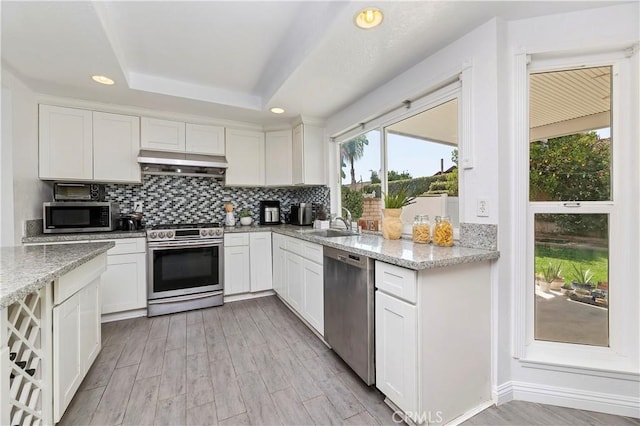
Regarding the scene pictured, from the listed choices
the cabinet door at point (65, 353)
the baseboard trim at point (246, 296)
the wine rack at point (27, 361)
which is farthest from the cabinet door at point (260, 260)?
the wine rack at point (27, 361)

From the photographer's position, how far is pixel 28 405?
114 centimetres

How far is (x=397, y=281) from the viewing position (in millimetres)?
1412

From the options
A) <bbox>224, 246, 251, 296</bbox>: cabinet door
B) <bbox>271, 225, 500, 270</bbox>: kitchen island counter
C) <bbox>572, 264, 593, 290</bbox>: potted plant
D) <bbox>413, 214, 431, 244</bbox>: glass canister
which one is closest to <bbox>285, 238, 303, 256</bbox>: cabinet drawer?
<bbox>224, 246, 251, 296</bbox>: cabinet door

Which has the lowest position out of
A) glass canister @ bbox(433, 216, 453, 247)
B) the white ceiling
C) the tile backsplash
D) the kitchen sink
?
the kitchen sink

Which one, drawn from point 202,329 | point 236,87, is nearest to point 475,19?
point 236,87

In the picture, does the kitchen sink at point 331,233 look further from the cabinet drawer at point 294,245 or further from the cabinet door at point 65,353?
the cabinet door at point 65,353

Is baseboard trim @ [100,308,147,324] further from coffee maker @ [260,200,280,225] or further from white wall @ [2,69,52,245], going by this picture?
coffee maker @ [260,200,280,225]

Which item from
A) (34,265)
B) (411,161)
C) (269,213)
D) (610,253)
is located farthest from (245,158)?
(610,253)

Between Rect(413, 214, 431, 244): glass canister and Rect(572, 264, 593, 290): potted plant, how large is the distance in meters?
0.85

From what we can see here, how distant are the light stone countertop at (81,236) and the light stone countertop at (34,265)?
74 centimetres

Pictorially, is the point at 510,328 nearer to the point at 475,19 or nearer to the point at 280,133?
the point at 475,19

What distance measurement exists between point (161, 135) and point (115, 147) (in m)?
0.47

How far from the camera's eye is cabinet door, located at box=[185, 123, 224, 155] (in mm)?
3191

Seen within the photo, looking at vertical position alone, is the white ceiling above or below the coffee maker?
above
